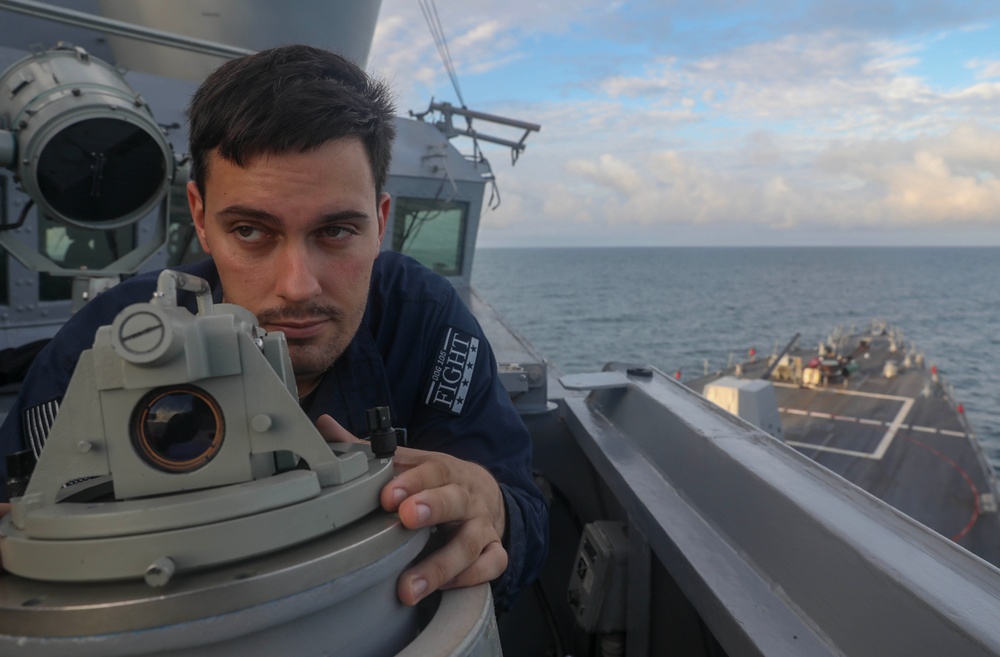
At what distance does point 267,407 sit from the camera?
2.68 feet

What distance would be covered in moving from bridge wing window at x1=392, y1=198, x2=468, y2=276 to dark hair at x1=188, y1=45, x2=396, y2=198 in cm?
572

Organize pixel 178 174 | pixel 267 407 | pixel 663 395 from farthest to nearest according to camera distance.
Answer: pixel 178 174, pixel 663 395, pixel 267 407

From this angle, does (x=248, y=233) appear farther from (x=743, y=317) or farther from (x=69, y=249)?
(x=743, y=317)

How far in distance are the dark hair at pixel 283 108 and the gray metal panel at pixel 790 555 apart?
1248 mm

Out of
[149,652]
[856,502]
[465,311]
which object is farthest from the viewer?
[465,311]

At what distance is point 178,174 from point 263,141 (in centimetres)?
284

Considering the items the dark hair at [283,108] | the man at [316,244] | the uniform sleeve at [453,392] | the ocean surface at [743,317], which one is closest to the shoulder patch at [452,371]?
the uniform sleeve at [453,392]

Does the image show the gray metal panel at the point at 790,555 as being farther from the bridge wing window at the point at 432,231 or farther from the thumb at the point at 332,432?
the bridge wing window at the point at 432,231

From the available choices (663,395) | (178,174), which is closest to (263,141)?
(663,395)

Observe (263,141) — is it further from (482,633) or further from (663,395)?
(663,395)

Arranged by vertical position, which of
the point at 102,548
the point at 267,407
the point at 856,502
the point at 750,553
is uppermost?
the point at 267,407

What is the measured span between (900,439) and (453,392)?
70.9 feet

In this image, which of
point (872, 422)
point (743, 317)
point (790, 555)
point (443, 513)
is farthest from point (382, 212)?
point (743, 317)

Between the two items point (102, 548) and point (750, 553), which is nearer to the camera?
point (102, 548)
